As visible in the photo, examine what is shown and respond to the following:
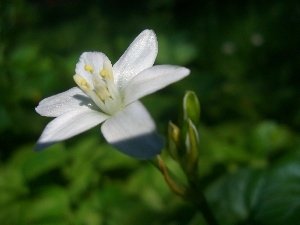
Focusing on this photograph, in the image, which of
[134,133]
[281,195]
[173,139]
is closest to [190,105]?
[173,139]

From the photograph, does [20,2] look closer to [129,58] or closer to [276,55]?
[129,58]

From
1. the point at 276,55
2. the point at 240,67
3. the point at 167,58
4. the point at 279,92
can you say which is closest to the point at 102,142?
the point at 167,58

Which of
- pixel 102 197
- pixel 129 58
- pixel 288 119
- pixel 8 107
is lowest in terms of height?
pixel 288 119

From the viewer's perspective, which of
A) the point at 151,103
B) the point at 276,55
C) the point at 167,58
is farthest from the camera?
the point at 276,55

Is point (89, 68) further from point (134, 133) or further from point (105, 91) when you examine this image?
point (134, 133)

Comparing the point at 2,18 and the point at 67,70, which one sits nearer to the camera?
the point at 2,18

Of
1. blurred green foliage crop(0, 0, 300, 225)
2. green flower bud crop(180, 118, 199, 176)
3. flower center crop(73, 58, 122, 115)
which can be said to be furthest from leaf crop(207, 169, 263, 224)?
flower center crop(73, 58, 122, 115)

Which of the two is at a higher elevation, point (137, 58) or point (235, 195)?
point (137, 58)
